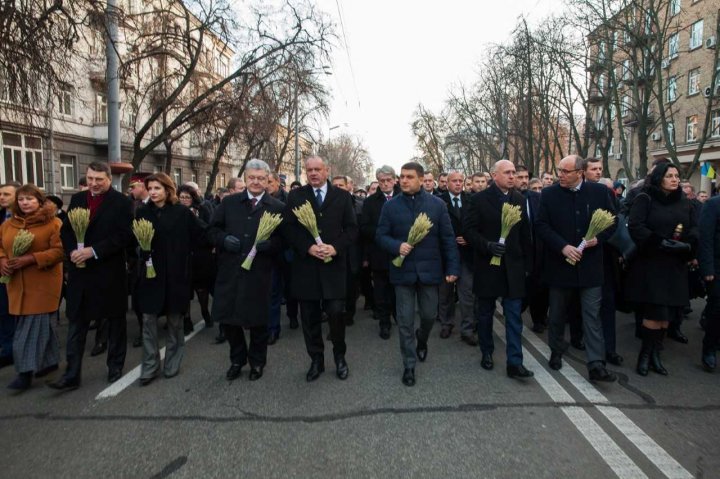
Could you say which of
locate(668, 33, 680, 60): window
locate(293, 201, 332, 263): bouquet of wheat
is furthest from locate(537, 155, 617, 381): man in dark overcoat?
locate(668, 33, 680, 60): window

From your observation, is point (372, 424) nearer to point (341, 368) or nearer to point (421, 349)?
point (341, 368)

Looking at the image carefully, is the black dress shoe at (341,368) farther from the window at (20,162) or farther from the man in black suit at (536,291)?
the window at (20,162)

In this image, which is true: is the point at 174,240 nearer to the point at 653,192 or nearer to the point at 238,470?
the point at 238,470

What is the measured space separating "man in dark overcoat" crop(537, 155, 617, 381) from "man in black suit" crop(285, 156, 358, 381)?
6.44ft

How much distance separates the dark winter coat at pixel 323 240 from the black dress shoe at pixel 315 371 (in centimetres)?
67

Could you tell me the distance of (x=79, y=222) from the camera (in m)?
4.54

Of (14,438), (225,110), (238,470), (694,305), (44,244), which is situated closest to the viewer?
(238,470)

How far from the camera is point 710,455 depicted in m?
3.27

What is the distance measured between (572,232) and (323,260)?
2.43 meters

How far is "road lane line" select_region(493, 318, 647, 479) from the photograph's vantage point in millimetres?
3094

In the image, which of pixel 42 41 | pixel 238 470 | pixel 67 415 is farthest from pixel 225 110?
pixel 238 470

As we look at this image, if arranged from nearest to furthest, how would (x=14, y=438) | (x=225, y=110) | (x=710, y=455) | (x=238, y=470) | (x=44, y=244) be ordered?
(x=238, y=470) < (x=710, y=455) < (x=14, y=438) < (x=44, y=244) < (x=225, y=110)

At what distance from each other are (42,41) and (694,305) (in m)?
11.0

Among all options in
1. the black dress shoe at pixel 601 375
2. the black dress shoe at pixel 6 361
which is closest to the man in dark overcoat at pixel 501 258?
the black dress shoe at pixel 601 375
